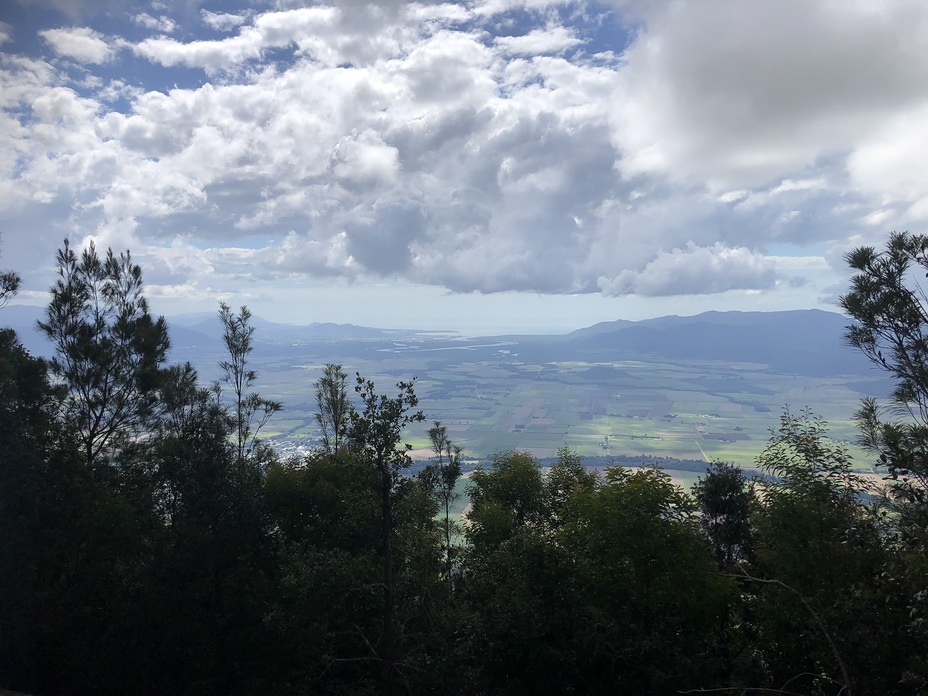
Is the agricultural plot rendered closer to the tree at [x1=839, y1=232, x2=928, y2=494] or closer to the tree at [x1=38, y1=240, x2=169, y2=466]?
the tree at [x1=38, y1=240, x2=169, y2=466]

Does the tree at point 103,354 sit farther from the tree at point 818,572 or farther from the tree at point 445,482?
the tree at point 818,572

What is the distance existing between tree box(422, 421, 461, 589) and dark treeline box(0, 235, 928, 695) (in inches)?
8.5

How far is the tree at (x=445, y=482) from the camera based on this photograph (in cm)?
1058

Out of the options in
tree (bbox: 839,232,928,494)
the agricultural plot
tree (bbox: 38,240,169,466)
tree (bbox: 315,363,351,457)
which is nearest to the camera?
tree (bbox: 839,232,928,494)

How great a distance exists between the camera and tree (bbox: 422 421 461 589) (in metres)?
10.6

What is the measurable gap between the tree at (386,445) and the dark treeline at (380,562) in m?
0.04

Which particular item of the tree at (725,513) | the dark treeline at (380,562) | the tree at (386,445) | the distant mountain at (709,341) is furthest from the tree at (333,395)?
the distant mountain at (709,341)

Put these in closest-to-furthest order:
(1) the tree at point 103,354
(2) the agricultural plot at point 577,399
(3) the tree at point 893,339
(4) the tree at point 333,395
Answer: (3) the tree at point 893,339 < (1) the tree at point 103,354 < (4) the tree at point 333,395 < (2) the agricultural plot at point 577,399

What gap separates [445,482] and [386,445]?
7439 mm

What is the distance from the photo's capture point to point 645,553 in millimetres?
→ 12648

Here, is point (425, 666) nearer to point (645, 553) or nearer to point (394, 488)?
point (394, 488)

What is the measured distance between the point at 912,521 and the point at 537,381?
117283 millimetres

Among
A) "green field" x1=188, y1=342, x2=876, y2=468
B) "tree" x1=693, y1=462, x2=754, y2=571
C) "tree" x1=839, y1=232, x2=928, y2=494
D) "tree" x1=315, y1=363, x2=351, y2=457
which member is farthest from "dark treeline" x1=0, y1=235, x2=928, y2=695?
"green field" x1=188, y1=342, x2=876, y2=468

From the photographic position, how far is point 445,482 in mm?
16609
